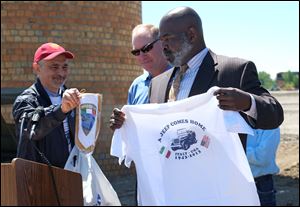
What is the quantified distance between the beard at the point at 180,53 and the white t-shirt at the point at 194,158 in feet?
1.01

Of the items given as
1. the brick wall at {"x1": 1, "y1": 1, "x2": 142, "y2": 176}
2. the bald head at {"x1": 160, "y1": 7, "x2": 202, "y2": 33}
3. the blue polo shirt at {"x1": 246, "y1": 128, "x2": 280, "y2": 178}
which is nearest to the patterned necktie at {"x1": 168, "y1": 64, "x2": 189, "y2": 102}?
the bald head at {"x1": 160, "y1": 7, "x2": 202, "y2": 33}

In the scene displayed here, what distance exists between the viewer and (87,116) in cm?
367

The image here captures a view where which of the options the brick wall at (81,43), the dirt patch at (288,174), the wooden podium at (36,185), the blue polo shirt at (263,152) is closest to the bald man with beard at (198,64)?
the wooden podium at (36,185)

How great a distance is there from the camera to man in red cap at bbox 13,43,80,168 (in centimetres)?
345

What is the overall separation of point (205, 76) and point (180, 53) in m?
0.19

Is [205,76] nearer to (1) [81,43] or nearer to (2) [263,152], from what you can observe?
(2) [263,152]

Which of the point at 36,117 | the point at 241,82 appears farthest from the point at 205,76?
the point at 36,117

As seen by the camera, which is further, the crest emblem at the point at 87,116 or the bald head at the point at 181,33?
the crest emblem at the point at 87,116

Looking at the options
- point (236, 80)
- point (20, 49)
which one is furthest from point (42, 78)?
point (20, 49)

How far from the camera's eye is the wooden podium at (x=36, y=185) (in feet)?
6.45

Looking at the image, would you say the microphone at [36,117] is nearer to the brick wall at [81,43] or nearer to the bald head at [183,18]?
the bald head at [183,18]

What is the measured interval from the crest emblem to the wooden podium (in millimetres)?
1102

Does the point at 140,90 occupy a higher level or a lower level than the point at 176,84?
lower

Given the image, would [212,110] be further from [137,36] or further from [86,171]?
[137,36]
